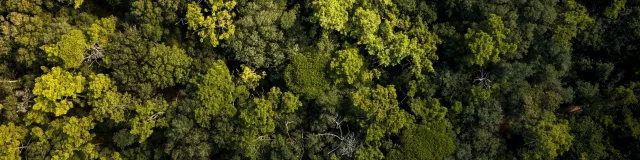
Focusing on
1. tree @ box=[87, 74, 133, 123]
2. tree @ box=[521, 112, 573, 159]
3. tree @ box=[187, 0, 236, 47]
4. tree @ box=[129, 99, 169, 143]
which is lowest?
tree @ box=[521, 112, 573, 159]

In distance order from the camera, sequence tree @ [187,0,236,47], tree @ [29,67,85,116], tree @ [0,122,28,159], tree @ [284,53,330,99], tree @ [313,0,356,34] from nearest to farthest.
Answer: tree @ [29,67,85,116] → tree @ [187,0,236,47] → tree @ [313,0,356,34] → tree @ [0,122,28,159] → tree @ [284,53,330,99]

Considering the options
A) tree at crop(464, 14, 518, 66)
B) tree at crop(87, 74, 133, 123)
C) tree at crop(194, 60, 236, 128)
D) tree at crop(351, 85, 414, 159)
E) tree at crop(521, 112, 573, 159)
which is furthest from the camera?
tree at crop(521, 112, 573, 159)

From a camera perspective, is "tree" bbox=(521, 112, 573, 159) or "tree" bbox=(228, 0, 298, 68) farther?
"tree" bbox=(521, 112, 573, 159)

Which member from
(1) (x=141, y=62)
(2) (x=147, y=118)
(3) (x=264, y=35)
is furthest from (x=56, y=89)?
(3) (x=264, y=35)

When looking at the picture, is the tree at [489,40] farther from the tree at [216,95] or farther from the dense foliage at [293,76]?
the tree at [216,95]

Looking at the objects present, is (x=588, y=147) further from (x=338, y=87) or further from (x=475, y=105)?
(x=338, y=87)

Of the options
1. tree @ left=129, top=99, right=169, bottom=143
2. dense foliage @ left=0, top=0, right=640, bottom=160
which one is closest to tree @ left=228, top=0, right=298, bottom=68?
dense foliage @ left=0, top=0, right=640, bottom=160

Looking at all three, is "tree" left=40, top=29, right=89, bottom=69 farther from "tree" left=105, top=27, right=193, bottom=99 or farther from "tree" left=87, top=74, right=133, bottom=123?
"tree" left=105, top=27, right=193, bottom=99

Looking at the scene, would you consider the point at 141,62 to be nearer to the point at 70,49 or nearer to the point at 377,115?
the point at 70,49
